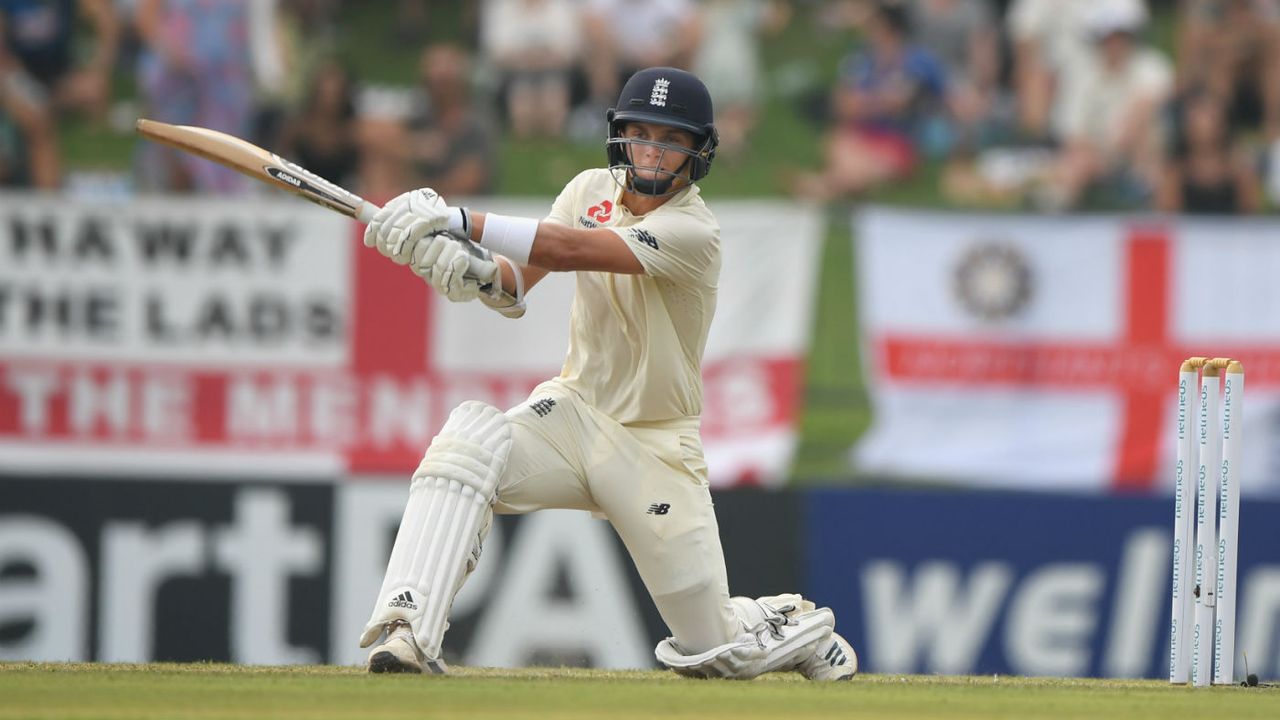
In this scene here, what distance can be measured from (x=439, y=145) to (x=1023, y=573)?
3.97 m

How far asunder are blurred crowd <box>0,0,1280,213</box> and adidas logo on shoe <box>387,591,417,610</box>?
18.0 feet

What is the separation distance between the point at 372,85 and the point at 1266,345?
5.44 meters

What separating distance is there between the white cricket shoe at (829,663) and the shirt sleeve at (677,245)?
4.14 feet

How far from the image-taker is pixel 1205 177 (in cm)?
1148

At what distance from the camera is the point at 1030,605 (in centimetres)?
952

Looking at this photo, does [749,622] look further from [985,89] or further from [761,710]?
[985,89]

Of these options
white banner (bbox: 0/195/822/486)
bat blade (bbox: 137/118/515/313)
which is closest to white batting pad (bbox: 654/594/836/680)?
bat blade (bbox: 137/118/515/313)

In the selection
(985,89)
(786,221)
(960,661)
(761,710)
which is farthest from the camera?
(985,89)

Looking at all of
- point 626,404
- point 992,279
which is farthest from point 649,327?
point 992,279

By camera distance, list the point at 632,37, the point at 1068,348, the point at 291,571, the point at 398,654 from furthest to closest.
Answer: the point at 632,37, the point at 1068,348, the point at 291,571, the point at 398,654

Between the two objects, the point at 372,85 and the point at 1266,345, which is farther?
the point at 372,85

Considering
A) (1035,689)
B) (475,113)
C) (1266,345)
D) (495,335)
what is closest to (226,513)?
(495,335)

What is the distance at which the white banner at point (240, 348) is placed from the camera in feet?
31.1

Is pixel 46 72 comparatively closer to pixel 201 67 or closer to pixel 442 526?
pixel 201 67
